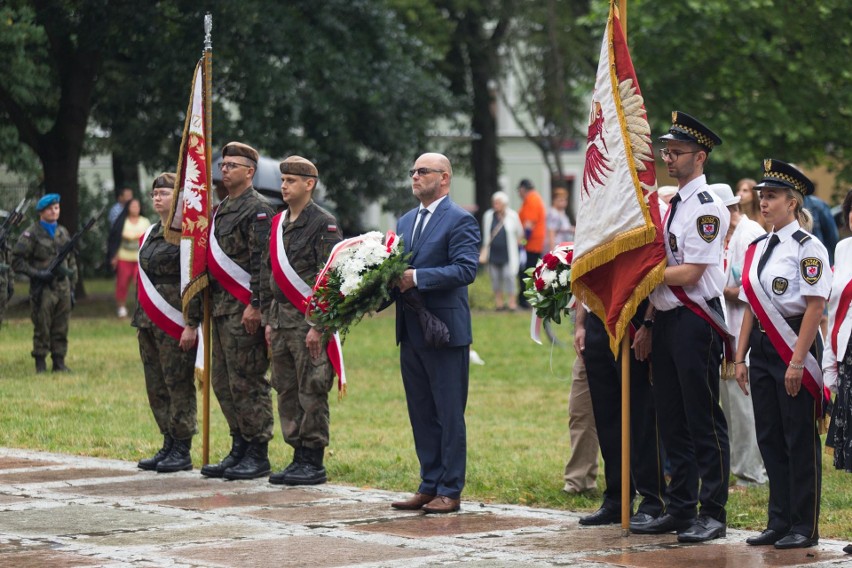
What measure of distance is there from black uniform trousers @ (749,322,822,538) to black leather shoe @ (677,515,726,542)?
267mm

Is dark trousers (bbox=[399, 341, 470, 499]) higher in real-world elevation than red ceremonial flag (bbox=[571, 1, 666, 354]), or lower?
lower

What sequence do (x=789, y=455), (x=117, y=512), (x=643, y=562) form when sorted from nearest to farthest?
1. (x=643, y=562)
2. (x=789, y=455)
3. (x=117, y=512)

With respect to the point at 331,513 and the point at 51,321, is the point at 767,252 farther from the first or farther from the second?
the point at 51,321

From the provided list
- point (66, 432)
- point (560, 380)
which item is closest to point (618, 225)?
point (66, 432)

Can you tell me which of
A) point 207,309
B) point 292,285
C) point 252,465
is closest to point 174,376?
point 207,309

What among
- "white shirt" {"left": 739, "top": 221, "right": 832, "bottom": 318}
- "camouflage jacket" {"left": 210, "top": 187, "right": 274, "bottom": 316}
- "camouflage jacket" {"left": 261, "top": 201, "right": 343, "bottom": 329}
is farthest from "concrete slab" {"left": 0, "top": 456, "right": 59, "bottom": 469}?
"white shirt" {"left": 739, "top": 221, "right": 832, "bottom": 318}

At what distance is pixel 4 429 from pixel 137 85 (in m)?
13.7

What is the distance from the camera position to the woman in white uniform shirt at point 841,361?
7664 mm

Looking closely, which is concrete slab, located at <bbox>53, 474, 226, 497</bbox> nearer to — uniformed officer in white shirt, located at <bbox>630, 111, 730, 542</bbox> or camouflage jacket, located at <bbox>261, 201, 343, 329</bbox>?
camouflage jacket, located at <bbox>261, 201, 343, 329</bbox>

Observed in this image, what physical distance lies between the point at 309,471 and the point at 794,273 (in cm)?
385

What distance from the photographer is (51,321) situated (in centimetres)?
1734

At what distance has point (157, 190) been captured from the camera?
11.2 metres

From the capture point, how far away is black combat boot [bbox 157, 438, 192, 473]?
10820 millimetres

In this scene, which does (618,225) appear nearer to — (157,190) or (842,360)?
(842,360)
